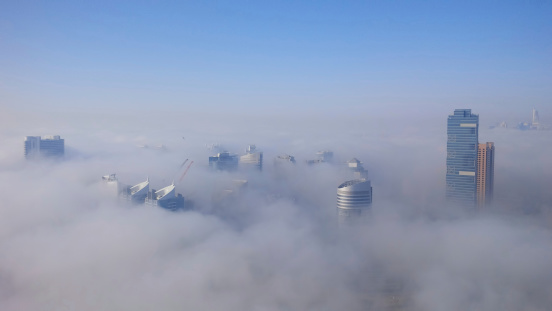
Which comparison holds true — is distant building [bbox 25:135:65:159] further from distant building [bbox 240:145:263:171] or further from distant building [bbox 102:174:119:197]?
distant building [bbox 240:145:263:171]

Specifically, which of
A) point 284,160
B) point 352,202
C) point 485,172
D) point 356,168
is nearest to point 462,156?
point 485,172

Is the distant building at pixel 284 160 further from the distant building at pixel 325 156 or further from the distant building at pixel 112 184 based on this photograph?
the distant building at pixel 112 184

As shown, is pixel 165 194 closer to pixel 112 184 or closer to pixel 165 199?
pixel 165 199

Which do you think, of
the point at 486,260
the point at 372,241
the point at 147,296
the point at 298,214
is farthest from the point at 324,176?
the point at 147,296

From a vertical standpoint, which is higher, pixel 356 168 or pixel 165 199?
pixel 356 168

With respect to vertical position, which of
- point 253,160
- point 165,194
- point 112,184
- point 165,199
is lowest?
point 165,199

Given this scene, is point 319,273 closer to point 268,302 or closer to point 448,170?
point 268,302
